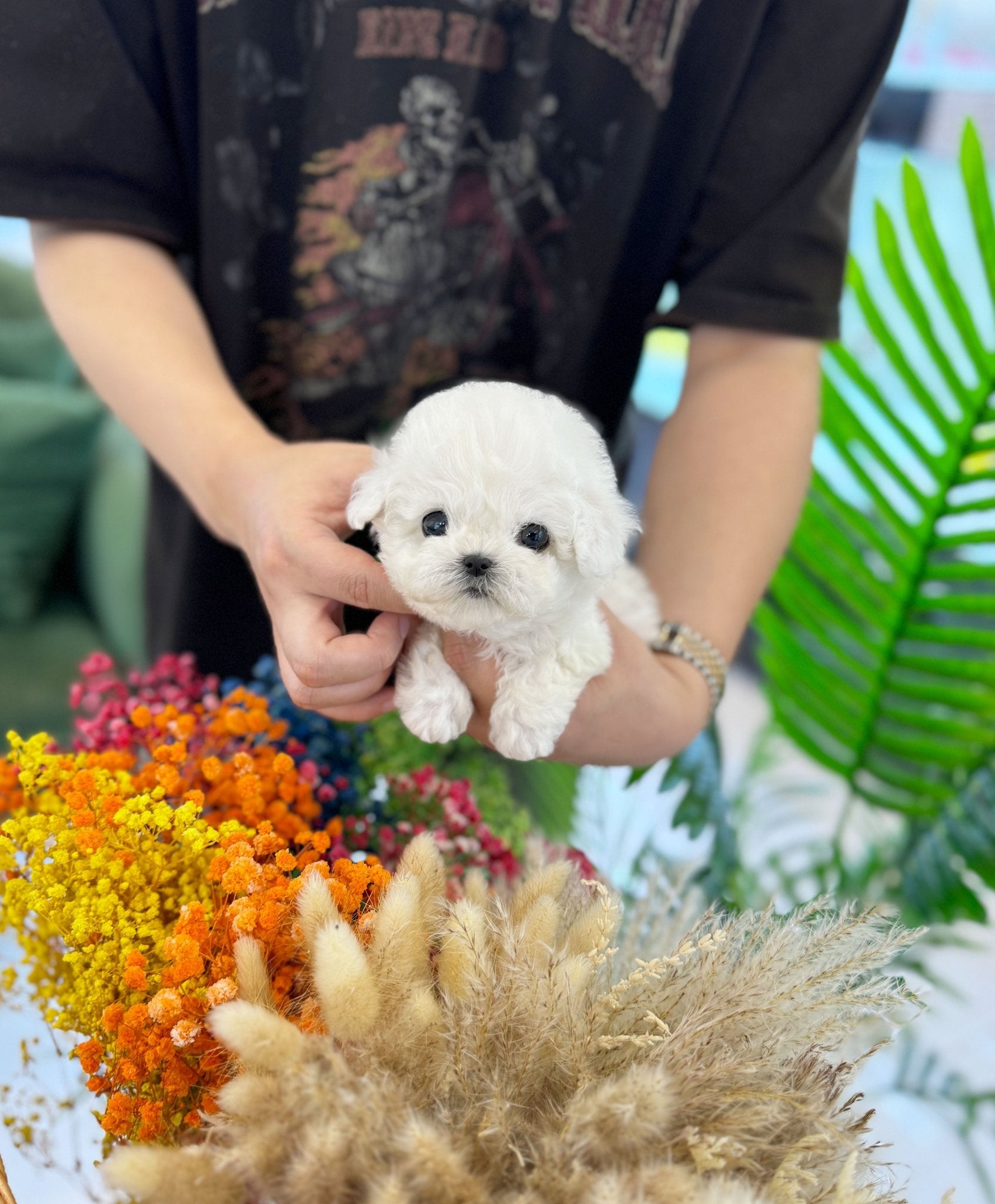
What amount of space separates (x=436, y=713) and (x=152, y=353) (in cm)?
46

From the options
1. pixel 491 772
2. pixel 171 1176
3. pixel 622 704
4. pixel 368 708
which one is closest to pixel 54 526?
pixel 491 772

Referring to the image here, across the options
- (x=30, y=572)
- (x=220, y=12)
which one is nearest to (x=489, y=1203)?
(x=220, y=12)

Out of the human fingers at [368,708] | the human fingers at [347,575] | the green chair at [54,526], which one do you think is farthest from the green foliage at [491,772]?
the green chair at [54,526]

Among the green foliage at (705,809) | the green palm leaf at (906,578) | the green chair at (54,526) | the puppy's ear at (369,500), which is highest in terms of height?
the puppy's ear at (369,500)

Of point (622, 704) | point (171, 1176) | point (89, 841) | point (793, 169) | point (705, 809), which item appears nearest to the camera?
point (171, 1176)

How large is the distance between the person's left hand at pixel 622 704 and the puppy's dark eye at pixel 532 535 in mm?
128

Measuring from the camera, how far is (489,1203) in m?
0.38

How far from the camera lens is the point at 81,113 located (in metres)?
0.79

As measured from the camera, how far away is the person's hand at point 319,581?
1.99 feet

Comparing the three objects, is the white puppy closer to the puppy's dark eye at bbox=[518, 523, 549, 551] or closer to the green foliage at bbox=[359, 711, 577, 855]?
the puppy's dark eye at bbox=[518, 523, 549, 551]

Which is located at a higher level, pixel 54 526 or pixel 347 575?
pixel 347 575

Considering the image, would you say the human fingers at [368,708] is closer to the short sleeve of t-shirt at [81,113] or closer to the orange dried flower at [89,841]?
the orange dried flower at [89,841]

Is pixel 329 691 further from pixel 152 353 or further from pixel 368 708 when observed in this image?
pixel 152 353

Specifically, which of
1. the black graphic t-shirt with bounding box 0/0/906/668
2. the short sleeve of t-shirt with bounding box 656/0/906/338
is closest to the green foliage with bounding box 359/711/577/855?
the black graphic t-shirt with bounding box 0/0/906/668
